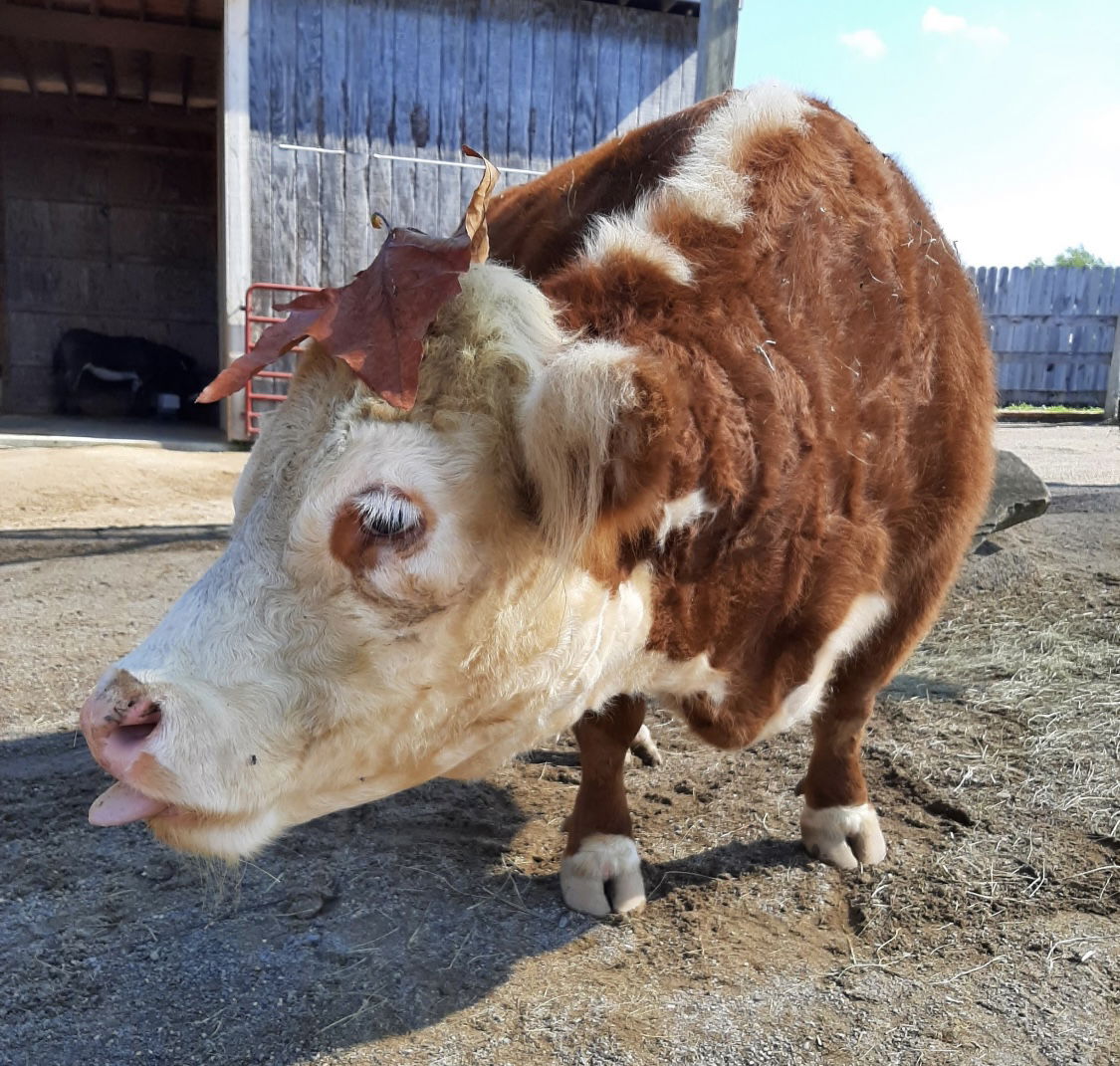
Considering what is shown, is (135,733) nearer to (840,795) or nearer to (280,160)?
(840,795)

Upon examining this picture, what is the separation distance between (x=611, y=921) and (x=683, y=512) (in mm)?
1025

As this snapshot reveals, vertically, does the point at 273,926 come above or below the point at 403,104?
below

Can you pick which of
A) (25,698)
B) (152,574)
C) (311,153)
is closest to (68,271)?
(311,153)

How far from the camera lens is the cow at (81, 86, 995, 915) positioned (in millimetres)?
1515

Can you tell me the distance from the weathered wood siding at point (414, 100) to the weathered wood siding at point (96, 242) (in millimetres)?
6436

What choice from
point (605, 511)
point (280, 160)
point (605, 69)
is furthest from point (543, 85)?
point (605, 511)

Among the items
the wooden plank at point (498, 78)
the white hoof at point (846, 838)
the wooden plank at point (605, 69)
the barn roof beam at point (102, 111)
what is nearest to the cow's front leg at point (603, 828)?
the white hoof at point (846, 838)

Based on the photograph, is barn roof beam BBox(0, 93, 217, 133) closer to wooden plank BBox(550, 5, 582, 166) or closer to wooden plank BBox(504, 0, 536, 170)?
wooden plank BBox(504, 0, 536, 170)

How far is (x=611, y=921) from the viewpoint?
87.3 inches

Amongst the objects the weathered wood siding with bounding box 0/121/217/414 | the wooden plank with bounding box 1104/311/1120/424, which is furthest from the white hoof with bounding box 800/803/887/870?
the wooden plank with bounding box 1104/311/1120/424

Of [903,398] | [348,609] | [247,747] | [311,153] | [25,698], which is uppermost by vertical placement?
[311,153]

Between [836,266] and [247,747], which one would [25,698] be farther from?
[836,266]

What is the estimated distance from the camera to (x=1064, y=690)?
→ 3.63 metres

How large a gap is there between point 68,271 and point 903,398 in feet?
45.3
